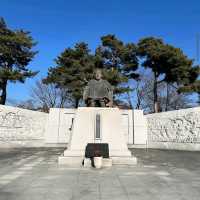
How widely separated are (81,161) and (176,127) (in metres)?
9.29

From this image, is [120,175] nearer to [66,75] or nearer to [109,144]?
[109,144]

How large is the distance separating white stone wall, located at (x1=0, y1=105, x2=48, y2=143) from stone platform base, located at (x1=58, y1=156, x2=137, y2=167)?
342 inches

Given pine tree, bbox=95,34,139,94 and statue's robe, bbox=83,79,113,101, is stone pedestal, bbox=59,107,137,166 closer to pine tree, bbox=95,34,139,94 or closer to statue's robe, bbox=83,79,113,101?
statue's robe, bbox=83,79,113,101

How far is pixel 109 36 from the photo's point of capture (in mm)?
23844

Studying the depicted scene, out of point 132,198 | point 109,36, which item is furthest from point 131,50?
point 132,198

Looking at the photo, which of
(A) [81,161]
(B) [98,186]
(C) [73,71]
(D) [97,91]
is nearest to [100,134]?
(A) [81,161]

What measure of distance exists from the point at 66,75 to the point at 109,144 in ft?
46.8

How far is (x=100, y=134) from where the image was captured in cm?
848

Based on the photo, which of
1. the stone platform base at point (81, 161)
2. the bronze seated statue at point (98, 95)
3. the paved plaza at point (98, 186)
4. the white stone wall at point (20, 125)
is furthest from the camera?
the white stone wall at point (20, 125)

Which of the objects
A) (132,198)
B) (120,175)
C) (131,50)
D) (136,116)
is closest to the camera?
(132,198)

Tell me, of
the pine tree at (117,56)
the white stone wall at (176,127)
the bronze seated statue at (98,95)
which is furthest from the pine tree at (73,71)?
the bronze seated statue at (98,95)

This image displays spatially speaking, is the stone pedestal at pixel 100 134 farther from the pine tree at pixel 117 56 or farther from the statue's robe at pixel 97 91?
the pine tree at pixel 117 56

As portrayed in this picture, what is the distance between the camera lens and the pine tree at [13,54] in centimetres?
2071

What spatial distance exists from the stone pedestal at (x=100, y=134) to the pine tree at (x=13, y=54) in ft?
44.2
